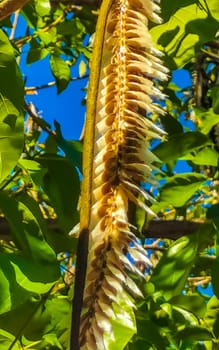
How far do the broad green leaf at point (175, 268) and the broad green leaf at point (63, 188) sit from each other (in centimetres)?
16

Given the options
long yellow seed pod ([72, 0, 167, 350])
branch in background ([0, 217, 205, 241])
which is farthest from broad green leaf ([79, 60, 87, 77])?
long yellow seed pod ([72, 0, 167, 350])

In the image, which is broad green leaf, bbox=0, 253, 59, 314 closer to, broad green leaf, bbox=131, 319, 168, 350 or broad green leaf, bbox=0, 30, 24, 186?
broad green leaf, bbox=0, 30, 24, 186

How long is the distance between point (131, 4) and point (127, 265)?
0.16 metres

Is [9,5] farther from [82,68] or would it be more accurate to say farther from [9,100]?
[82,68]

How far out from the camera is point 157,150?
1.22m

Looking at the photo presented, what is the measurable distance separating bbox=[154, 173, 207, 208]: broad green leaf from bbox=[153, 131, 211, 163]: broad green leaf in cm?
10

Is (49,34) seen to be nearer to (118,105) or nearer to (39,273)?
(39,273)

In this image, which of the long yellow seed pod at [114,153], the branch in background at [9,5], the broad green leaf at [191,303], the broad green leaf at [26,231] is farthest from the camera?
the broad green leaf at [191,303]

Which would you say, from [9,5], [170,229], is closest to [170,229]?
[170,229]

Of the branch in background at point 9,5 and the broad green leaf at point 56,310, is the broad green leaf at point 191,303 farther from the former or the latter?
the branch in background at point 9,5

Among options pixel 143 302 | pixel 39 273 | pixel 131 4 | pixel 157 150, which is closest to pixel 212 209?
pixel 157 150

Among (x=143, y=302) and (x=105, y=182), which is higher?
(x=105, y=182)

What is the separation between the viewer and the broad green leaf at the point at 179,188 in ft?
4.33

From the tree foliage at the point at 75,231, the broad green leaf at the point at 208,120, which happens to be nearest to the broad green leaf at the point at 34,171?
the tree foliage at the point at 75,231
